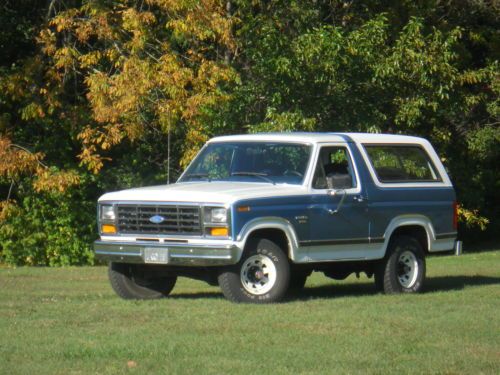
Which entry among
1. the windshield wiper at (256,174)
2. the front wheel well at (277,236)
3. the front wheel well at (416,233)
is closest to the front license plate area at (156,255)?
the front wheel well at (277,236)

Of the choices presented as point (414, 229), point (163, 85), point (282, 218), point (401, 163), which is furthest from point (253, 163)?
point (163, 85)

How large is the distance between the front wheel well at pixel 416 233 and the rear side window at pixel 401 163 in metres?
0.59

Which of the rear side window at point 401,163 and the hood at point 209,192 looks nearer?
the hood at point 209,192

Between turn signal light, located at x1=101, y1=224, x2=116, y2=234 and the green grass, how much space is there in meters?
0.79

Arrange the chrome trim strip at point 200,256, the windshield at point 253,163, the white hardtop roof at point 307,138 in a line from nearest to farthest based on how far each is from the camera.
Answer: the chrome trim strip at point 200,256
the windshield at point 253,163
the white hardtop roof at point 307,138

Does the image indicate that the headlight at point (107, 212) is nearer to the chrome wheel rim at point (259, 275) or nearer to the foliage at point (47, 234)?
the chrome wheel rim at point (259, 275)

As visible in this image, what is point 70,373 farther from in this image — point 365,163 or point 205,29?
point 205,29

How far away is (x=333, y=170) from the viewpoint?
14047mm

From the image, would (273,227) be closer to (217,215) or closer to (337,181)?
(217,215)

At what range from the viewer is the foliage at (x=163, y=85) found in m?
20.4

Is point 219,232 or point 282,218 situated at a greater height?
point 282,218

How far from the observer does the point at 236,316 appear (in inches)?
461

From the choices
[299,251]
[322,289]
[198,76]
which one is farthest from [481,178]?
[299,251]

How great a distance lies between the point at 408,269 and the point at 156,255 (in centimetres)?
354
